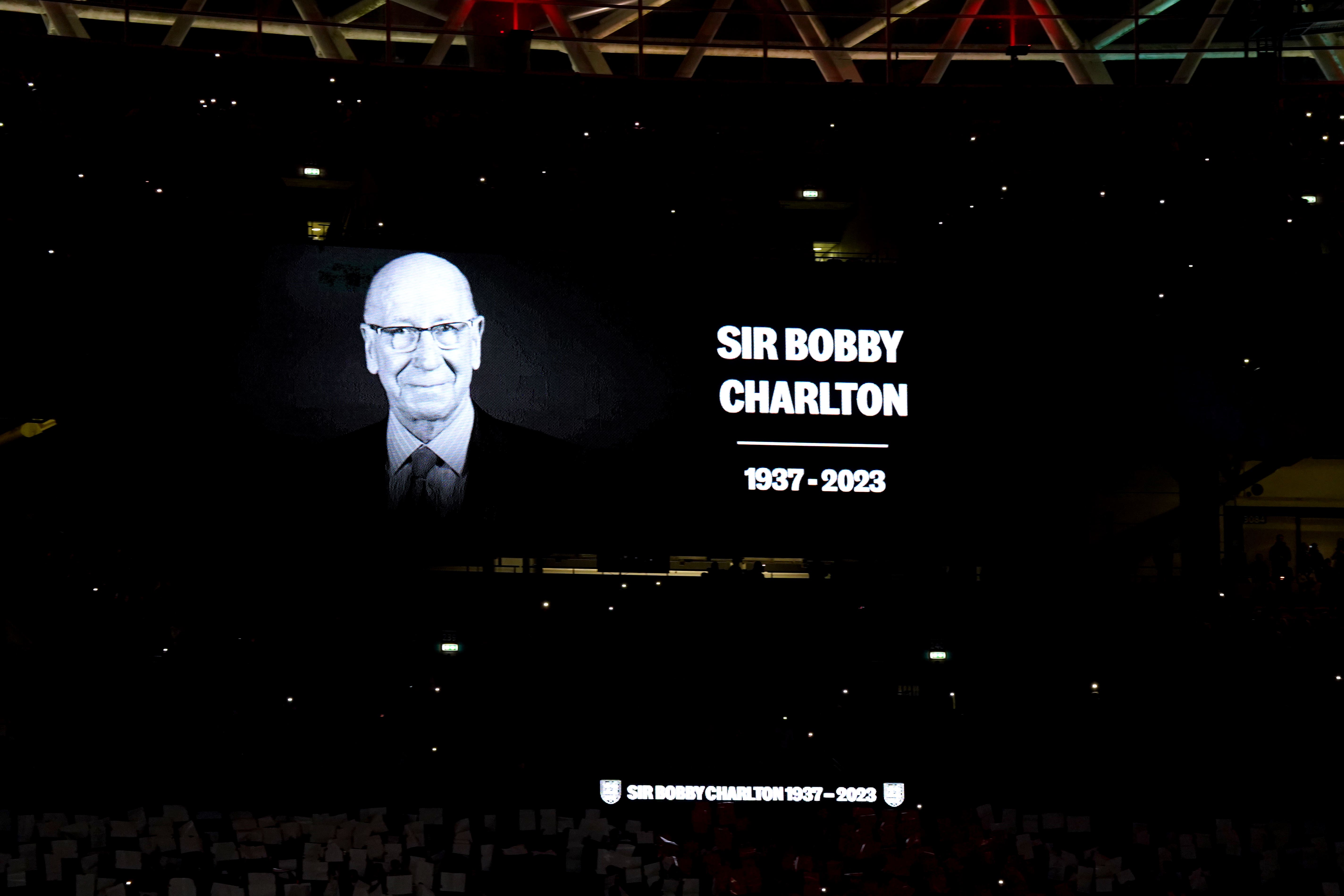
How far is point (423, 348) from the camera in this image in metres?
11.3

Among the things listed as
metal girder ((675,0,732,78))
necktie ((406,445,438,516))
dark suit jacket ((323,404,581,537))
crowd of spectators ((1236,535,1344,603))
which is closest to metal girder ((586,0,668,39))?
metal girder ((675,0,732,78))

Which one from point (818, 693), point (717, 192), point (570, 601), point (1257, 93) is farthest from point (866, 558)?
point (1257, 93)

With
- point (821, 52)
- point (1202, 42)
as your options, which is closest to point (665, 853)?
point (821, 52)

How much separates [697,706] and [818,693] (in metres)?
0.99

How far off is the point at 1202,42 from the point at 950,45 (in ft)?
7.94

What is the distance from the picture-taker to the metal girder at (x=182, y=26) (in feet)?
42.1

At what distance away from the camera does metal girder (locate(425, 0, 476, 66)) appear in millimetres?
13070

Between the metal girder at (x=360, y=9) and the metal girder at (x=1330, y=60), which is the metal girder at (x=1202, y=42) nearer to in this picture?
the metal girder at (x=1330, y=60)

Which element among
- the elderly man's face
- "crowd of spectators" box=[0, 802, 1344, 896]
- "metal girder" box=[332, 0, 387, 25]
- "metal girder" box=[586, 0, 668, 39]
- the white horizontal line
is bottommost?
"crowd of spectators" box=[0, 802, 1344, 896]

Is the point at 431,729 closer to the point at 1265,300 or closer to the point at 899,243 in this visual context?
the point at 899,243

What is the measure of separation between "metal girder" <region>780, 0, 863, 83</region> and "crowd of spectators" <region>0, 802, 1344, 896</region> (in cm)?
615

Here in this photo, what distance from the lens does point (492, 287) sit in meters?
11.4

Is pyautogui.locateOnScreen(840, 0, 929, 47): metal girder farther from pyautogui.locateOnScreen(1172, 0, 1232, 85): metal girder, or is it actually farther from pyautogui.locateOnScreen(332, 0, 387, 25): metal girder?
pyautogui.locateOnScreen(332, 0, 387, 25): metal girder

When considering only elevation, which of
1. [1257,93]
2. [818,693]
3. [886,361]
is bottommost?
[818,693]
